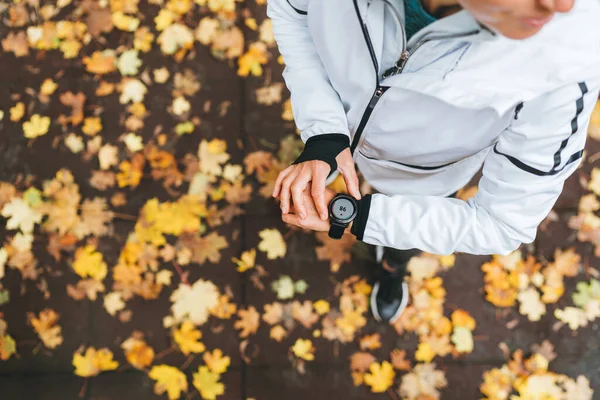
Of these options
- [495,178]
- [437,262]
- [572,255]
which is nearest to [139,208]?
[437,262]

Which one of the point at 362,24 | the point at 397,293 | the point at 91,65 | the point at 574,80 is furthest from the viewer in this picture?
the point at 91,65

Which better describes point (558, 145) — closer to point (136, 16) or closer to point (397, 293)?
point (397, 293)

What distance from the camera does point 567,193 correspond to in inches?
100

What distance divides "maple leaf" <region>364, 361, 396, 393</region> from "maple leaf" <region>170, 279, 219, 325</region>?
93 cm

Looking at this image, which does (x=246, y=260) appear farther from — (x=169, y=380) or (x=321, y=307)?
(x=169, y=380)

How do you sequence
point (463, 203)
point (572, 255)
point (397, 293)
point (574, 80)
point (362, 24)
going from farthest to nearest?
1. point (572, 255)
2. point (397, 293)
3. point (463, 203)
4. point (362, 24)
5. point (574, 80)

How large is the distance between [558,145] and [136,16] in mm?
2767

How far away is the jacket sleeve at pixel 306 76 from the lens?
1.47m

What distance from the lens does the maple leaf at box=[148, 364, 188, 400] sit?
2.27 metres

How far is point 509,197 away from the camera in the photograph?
119 centimetres

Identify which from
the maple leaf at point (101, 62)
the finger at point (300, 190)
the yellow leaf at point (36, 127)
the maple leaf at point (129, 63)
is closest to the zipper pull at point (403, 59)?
the finger at point (300, 190)

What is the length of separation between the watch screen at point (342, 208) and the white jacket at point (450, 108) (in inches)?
3.1

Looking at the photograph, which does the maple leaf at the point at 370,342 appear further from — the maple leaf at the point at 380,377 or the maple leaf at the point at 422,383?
the maple leaf at the point at 422,383

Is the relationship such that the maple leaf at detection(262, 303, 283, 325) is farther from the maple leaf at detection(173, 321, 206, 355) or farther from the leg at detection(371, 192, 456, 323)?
the leg at detection(371, 192, 456, 323)
